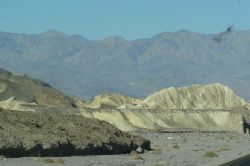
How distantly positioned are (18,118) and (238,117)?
11146 cm

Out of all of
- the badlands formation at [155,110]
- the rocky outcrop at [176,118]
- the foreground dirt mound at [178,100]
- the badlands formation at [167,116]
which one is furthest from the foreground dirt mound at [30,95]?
the rocky outcrop at [176,118]

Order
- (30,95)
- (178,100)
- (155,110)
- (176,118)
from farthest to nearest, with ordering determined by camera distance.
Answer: (30,95)
(178,100)
(176,118)
(155,110)

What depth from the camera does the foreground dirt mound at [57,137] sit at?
129ft

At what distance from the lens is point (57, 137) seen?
143 ft

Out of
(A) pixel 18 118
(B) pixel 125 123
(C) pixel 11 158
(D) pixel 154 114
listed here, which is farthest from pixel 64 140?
(D) pixel 154 114

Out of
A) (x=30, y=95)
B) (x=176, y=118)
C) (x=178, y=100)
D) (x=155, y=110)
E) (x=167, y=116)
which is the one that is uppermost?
(x=30, y=95)

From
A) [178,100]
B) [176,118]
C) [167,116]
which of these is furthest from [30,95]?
[176,118]

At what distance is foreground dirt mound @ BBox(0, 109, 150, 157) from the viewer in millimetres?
39250

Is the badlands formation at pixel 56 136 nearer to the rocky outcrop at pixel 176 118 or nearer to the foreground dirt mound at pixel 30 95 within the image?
the rocky outcrop at pixel 176 118

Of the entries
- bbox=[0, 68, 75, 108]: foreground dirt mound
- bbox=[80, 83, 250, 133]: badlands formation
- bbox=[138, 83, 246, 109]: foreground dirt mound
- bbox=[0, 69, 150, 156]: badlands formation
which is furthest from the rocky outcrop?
bbox=[0, 69, 150, 156]: badlands formation

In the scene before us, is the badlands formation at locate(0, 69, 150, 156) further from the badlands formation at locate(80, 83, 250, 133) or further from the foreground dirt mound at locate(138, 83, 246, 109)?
the foreground dirt mound at locate(138, 83, 246, 109)

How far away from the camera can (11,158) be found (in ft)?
121

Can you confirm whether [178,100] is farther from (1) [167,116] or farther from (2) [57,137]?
(2) [57,137]

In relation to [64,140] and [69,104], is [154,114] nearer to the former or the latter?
[69,104]
